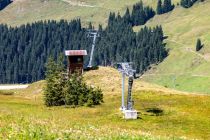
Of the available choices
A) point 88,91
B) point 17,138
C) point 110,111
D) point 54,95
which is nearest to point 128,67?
point 110,111

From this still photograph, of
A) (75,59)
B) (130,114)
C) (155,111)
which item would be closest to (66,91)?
(155,111)

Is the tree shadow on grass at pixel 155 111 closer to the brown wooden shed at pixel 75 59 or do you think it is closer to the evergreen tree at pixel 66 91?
the evergreen tree at pixel 66 91

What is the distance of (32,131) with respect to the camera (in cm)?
1978

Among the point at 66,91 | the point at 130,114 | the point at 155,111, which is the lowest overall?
the point at 155,111

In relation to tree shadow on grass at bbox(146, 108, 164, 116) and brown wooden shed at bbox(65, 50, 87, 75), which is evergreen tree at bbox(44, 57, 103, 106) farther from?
brown wooden shed at bbox(65, 50, 87, 75)

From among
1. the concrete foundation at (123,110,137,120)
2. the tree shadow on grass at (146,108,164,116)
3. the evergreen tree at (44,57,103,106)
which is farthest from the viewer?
the evergreen tree at (44,57,103,106)

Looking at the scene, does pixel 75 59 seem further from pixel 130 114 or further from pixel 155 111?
pixel 130 114

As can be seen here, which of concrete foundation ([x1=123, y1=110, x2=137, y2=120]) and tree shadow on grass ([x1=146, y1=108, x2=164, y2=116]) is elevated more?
concrete foundation ([x1=123, y1=110, x2=137, y2=120])

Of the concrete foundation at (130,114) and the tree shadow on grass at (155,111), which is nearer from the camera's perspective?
the concrete foundation at (130,114)

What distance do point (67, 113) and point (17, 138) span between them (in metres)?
51.6

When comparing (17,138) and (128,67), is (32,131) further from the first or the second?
(128,67)

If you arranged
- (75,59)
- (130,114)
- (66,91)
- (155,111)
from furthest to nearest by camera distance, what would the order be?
(75,59), (66,91), (155,111), (130,114)

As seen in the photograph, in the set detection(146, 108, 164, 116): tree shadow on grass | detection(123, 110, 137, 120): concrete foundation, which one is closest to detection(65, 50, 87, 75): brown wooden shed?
detection(146, 108, 164, 116): tree shadow on grass

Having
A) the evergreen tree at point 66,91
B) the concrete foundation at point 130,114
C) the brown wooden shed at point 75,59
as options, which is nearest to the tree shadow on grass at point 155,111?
the concrete foundation at point 130,114
